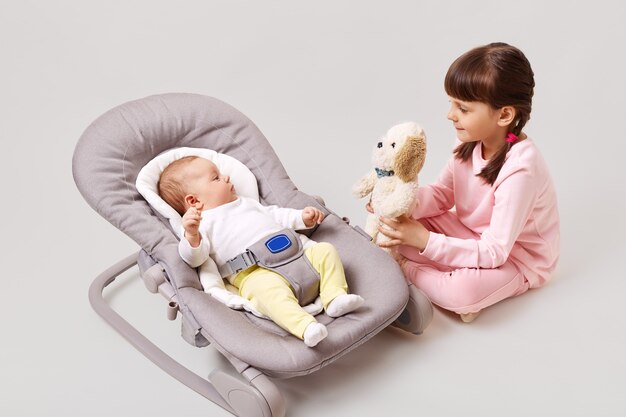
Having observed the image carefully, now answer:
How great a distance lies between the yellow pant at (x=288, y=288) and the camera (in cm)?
193

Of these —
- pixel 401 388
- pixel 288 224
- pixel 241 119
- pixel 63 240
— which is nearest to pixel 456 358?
pixel 401 388

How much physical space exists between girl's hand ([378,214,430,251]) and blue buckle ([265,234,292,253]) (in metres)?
0.30

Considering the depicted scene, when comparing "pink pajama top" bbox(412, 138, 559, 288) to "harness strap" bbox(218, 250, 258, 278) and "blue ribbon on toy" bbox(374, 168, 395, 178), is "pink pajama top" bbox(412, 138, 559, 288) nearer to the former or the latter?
"blue ribbon on toy" bbox(374, 168, 395, 178)

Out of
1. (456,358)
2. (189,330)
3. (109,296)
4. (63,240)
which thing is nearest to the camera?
(189,330)

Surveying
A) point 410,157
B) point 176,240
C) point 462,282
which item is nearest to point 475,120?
point 410,157

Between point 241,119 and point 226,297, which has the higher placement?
point 241,119

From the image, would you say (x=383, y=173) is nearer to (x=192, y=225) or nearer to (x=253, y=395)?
(x=192, y=225)

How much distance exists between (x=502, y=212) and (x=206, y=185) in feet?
Answer: 2.88

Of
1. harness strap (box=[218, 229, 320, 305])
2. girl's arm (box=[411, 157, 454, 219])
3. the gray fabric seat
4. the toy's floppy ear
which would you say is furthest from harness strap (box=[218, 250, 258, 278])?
girl's arm (box=[411, 157, 454, 219])

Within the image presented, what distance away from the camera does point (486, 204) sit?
2.27 metres

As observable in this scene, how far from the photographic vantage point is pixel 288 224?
227 cm

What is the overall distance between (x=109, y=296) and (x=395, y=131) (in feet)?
3.63

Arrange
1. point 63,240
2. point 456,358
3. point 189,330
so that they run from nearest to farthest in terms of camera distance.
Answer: point 189,330 < point 456,358 < point 63,240

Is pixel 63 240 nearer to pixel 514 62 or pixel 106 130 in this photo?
pixel 106 130
